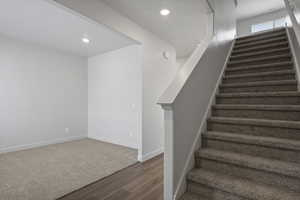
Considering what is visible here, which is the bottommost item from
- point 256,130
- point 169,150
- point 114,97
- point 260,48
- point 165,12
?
point 169,150

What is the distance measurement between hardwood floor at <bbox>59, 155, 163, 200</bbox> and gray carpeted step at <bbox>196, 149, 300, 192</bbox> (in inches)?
31.1

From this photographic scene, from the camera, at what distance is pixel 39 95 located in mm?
3807

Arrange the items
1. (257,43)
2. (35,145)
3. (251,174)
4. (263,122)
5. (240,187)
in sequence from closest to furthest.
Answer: (240,187) < (251,174) < (263,122) < (257,43) < (35,145)

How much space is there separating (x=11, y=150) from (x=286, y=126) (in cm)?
499

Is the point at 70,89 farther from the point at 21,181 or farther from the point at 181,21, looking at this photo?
the point at 181,21

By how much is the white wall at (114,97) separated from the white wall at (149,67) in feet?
1.16

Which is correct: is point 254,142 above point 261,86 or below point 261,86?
below

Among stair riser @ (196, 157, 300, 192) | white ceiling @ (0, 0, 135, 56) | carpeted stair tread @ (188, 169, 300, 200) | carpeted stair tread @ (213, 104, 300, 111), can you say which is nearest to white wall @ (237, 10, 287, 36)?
white ceiling @ (0, 0, 135, 56)

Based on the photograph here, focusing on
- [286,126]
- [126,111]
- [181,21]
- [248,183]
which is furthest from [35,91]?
[286,126]

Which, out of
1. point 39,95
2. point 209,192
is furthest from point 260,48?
point 39,95

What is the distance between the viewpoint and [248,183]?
1257mm

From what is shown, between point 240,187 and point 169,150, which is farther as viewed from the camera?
point 169,150

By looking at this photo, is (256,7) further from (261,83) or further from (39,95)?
(39,95)

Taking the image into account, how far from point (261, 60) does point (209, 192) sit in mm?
2367
